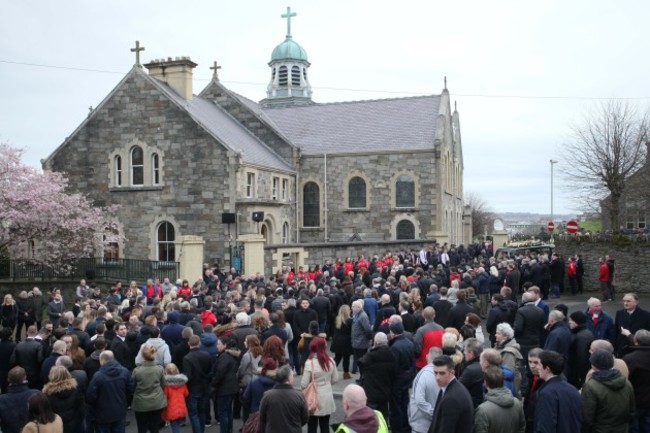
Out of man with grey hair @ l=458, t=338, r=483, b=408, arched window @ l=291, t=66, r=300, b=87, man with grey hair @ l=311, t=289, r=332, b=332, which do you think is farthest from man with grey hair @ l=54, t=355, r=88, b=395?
arched window @ l=291, t=66, r=300, b=87

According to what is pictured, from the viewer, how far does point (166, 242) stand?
31.1m

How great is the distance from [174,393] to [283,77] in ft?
178

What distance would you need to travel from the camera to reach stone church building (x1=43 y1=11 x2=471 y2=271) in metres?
30.5

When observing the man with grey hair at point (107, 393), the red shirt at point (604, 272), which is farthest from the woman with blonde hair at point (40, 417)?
the red shirt at point (604, 272)

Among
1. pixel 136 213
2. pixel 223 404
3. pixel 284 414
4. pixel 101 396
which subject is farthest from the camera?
pixel 136 213

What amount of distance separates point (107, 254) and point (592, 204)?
30882 millimetres

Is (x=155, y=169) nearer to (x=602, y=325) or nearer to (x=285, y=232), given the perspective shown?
(x=285, y=232)

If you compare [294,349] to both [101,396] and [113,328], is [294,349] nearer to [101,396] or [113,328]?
[113,328]

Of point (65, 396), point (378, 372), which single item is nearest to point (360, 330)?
point (378, 372)

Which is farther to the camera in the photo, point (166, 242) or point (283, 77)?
point (283, 77)

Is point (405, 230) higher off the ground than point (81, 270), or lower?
higher

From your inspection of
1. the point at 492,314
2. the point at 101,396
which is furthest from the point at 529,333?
the point at 101,396

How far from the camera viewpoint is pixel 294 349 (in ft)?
46.3

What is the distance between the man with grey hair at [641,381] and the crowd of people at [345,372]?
13 mm
